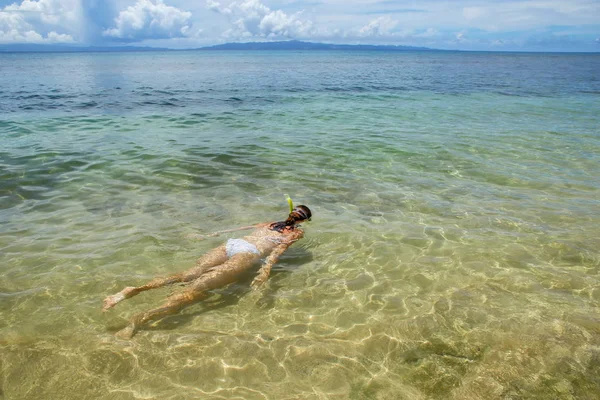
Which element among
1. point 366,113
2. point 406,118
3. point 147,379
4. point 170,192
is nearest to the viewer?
point 147,379

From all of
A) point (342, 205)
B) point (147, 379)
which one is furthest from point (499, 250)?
point (147, 379)

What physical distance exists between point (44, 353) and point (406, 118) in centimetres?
2364

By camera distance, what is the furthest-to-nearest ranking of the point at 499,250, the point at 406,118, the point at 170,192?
the point at 406,118
the point at 170,192
the point at 499,250

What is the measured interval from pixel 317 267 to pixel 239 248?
1.75m

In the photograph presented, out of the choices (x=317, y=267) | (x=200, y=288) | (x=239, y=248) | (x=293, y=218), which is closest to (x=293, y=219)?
(x=293, y=218)

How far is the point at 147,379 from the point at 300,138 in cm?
1550

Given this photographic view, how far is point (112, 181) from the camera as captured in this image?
42.4 ft

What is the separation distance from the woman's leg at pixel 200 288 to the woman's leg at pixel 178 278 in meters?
0.24

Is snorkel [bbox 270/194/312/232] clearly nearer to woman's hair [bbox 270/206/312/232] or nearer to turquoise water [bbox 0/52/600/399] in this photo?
woman's hair [bbox 270/206/312/232]

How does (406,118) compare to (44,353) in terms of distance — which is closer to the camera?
(44,353)

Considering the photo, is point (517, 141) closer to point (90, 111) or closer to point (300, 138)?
point (300, 138)

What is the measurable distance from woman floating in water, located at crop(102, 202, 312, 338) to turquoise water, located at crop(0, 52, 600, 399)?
0.25 meters

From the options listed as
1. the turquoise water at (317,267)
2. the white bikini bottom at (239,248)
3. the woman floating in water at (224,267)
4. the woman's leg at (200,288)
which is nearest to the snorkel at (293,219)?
the woman floating in water at (224,267)

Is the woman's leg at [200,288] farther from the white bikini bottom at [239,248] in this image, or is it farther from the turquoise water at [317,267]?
the turquoise water at [317,267]
